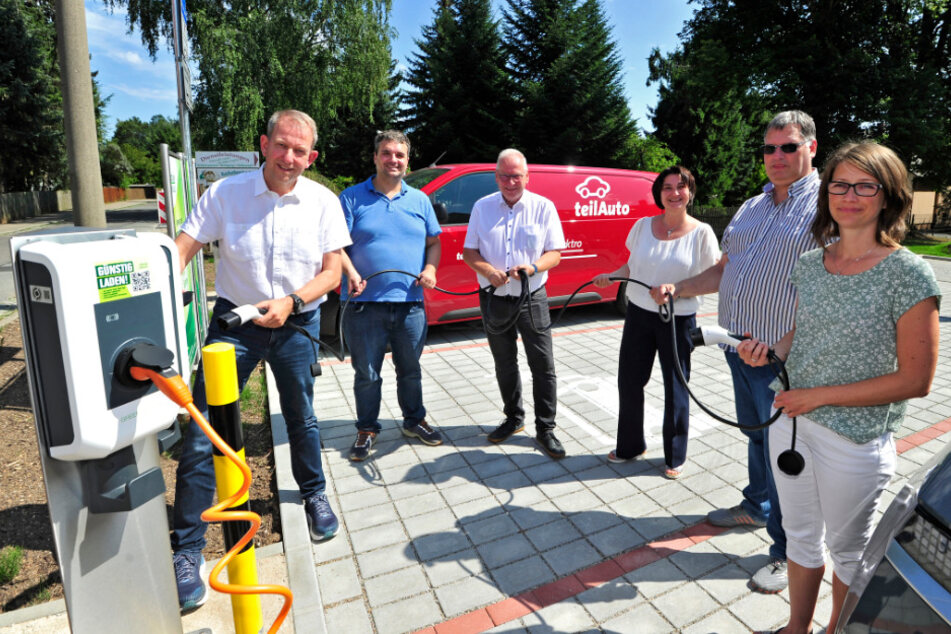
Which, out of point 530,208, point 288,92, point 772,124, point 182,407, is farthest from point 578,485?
point 288,92

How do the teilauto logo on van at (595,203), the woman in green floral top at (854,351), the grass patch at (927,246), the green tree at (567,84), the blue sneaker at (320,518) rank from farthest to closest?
the green tree at (567,84) < the grass patch at (927,246) < the teilauto logo on van at (595,203) < the blue sneaker at (320,518) < the woman in green floral top at (854,351)

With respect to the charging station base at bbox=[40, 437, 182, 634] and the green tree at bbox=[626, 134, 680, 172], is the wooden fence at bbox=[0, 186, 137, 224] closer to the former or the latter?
the green tree at bbox=[626, 134, 680, 172]

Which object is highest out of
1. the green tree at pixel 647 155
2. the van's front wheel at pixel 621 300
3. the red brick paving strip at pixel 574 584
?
the green tree at pixel 647 155

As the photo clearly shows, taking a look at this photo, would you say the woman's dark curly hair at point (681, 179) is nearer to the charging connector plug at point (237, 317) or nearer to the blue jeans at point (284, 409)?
the blue jeans at point (284, 409)

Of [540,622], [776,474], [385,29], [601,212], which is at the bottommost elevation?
[540,622]

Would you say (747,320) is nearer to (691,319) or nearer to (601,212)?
(691,319)

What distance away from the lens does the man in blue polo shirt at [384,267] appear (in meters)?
3.72

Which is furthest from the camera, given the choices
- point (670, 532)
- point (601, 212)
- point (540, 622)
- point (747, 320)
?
point (601, 212)

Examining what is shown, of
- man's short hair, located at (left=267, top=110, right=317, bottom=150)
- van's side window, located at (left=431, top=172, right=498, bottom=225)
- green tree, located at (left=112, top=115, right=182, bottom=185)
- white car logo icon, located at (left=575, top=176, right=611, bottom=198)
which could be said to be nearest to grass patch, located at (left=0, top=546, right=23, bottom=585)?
man's short hair, located at (left=267, top=110, right=317, bottom=150)

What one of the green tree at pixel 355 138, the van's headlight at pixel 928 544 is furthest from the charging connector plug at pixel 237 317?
the green tree at pixel 355 138

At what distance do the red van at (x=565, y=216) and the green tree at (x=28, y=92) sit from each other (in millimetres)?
28820

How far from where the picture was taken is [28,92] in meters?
26.6

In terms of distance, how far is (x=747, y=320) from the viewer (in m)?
2.62

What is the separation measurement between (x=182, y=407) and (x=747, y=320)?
2312 millimetres
